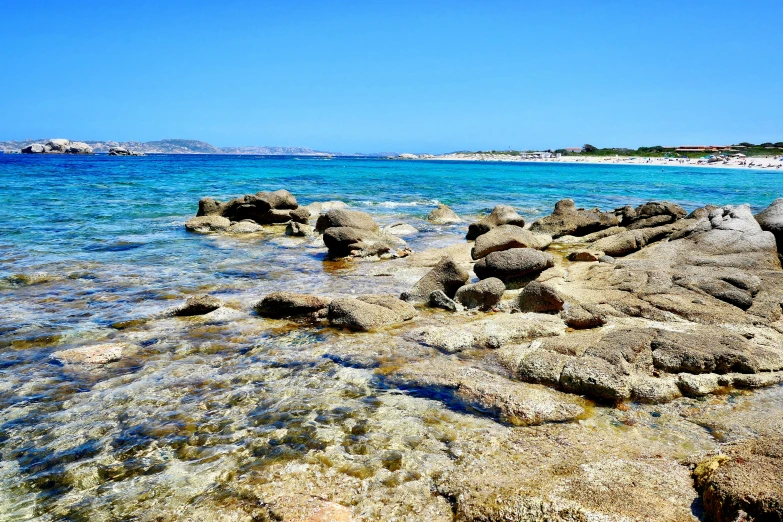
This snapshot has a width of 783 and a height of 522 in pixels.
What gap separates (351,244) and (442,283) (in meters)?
5.33

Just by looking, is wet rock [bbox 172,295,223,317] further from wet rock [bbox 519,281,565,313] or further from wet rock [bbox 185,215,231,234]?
wet rock [bbox 185,215,231,234]

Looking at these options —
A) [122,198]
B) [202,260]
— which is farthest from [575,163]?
[202,260]

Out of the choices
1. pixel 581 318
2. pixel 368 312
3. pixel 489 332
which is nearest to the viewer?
pixel 489 332

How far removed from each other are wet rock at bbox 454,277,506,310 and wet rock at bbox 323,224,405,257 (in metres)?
5.38

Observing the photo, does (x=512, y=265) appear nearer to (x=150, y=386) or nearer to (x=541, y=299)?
(x=541, y=299)

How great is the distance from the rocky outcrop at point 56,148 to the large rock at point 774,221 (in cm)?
14250

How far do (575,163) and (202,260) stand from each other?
437 feet

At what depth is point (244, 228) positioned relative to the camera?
18.6m

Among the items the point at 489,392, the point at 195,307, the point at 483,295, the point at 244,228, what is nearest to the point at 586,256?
the point at 483,295

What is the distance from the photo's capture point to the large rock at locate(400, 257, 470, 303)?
955cm

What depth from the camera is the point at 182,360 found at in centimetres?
659

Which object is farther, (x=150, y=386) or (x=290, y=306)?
(x=290, y=306)

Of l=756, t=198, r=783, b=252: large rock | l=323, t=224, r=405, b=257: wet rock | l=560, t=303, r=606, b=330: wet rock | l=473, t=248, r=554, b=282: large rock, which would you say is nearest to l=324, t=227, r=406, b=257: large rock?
l=323, t=224, r=405, b=257: wet rock

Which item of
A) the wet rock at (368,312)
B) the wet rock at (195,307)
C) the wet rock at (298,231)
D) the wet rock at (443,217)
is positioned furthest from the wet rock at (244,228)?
the wet rock at (368,312)
